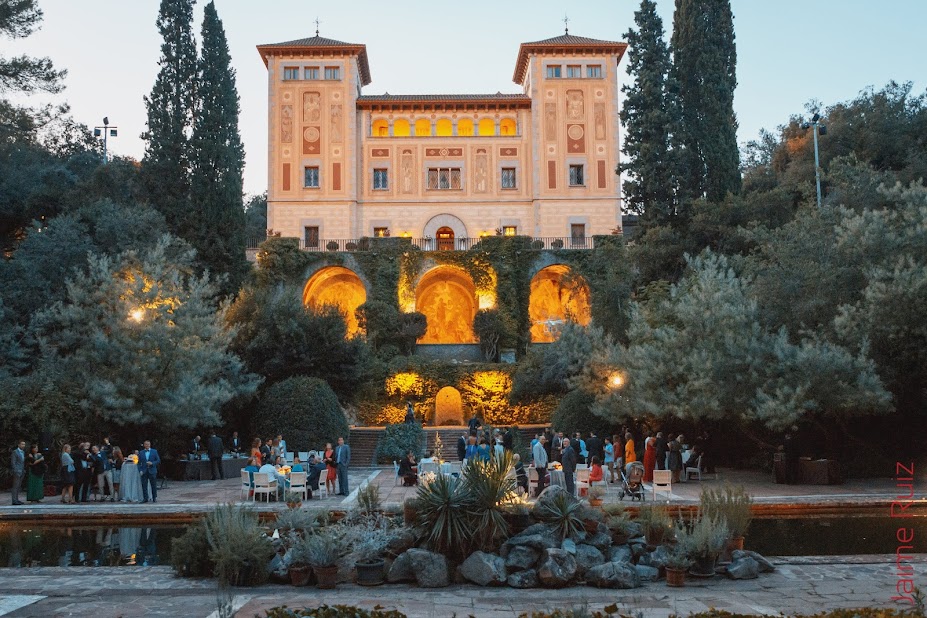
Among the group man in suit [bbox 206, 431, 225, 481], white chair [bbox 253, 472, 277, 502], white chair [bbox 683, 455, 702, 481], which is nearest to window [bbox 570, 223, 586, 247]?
white chair [bbox 683, 455, 702, 481]

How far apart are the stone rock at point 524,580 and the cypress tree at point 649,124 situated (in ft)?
62.6

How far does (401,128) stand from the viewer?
41.5 metres

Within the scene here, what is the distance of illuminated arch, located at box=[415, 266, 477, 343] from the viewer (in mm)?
38906

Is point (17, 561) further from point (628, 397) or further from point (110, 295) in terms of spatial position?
point (628, 397)

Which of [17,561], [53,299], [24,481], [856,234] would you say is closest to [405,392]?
[53,299]

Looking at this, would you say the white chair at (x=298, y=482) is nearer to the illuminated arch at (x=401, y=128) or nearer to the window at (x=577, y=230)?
the window at (x=577, y=230)

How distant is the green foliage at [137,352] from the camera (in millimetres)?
17125

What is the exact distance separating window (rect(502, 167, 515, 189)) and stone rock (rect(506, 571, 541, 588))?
34167 mm

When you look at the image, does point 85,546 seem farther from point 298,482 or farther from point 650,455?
point 650,455

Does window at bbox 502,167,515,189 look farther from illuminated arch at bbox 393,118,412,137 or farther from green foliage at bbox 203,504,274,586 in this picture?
green foliage at bbox 203,504,274,586

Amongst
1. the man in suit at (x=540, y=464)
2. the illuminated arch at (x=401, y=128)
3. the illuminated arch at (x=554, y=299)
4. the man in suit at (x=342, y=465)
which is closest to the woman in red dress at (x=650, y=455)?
the man in suit at (x=540, y=464)

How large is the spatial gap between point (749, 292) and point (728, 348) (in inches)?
107

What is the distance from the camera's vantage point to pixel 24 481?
16641 mm

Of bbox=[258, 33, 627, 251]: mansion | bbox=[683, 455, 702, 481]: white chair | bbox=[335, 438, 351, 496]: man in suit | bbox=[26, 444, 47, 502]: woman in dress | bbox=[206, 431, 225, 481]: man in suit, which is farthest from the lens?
bbox=[258, 33, 627, 251]: mansion
